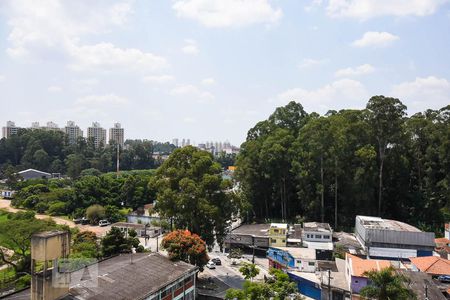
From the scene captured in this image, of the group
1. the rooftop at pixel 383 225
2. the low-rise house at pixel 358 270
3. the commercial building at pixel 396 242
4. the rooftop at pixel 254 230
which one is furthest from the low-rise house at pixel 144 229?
the low-rise house at pixel 358 270

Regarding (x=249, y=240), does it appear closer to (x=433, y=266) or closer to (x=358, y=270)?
(x=358, y=270)

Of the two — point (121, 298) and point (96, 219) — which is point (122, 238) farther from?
point (96, 219)

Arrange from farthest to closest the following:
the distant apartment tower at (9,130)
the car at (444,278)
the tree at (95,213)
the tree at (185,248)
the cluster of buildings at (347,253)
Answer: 1. the distant apartment tower at (9,130)
2. the tree at (95,213)
3. the car at (444,278)
4. the tree at (185,248)
5. the cluster of buildings at (347,253)

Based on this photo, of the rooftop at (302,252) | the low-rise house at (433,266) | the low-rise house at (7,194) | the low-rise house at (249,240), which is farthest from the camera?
the low-rise house at (7,194)

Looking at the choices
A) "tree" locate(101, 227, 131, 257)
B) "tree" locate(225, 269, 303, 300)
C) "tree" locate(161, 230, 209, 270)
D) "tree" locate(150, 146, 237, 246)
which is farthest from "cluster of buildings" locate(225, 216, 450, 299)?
"tree" locate(101, 227, 131, 257)

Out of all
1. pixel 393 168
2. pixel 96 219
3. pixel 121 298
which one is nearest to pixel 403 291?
pixel 121 298

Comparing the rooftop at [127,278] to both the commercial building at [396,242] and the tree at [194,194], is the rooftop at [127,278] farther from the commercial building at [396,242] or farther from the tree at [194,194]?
the commercial building at [396,242]
